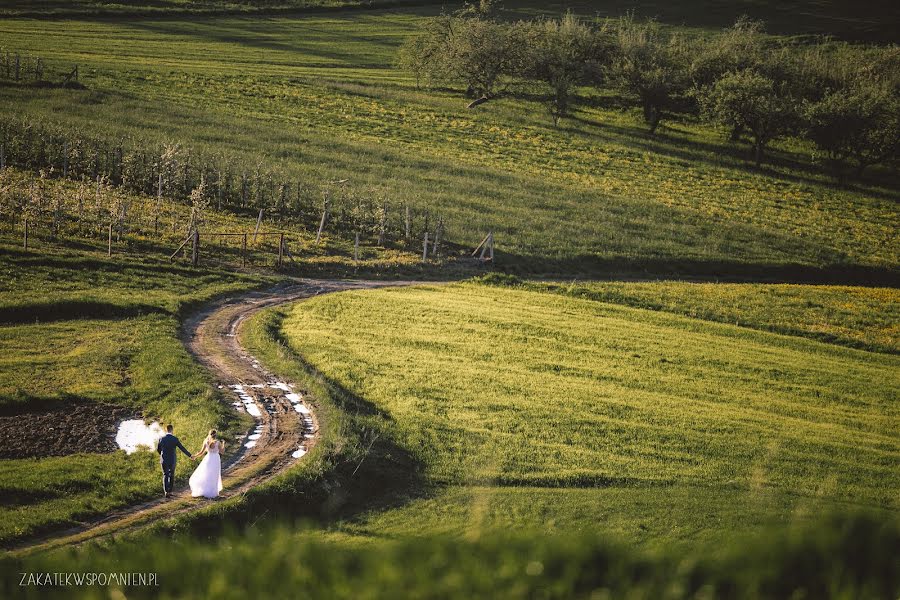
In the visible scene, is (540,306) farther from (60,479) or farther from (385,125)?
(385,125)

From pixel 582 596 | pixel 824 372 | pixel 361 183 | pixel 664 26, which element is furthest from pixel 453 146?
pixel 664 26

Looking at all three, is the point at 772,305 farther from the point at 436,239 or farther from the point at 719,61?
the point at 719,61

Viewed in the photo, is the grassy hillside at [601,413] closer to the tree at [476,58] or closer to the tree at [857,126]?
the tree at [857,126]

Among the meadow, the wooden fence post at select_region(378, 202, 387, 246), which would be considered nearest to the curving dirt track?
the meadow

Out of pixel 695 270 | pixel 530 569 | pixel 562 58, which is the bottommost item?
pixel 695 270

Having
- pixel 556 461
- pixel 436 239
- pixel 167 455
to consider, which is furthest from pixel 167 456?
pixel 436 239

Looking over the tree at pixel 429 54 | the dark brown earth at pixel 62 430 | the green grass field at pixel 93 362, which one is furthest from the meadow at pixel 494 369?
the tree at pixel 429 54
